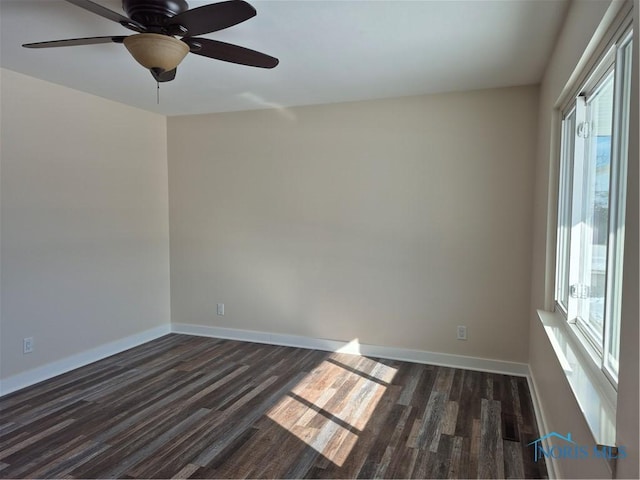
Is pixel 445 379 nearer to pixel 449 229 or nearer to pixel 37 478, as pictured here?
pixel 449 229

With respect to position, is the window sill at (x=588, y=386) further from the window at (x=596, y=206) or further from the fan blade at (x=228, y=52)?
the fan blade at (x=228, y=52)

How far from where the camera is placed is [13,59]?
2865 mm

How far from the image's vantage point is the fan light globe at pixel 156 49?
184 cm

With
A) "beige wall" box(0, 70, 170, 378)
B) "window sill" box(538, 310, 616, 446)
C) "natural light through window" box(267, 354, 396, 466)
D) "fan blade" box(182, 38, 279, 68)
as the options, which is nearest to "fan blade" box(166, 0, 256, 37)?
"fan blade" box(182, 38, 279, 68)

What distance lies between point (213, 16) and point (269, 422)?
235cm

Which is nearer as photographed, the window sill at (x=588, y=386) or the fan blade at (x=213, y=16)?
the window sill at (x=588, y=386)

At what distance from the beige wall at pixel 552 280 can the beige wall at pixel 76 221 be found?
12.1ft

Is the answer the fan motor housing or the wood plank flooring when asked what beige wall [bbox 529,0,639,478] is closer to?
the wood plank flooring

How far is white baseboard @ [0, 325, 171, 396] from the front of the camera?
321 centimetres

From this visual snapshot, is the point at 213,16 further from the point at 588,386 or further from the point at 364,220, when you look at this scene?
the point at 364,220

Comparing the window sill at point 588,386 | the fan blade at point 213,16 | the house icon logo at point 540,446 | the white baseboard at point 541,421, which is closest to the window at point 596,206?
the window sill at point 588,386

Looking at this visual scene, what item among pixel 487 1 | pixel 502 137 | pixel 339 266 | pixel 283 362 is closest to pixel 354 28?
pixel 487 1

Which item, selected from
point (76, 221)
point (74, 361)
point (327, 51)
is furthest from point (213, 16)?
point (74, 361)

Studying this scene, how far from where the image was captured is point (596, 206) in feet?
6.56
